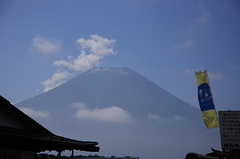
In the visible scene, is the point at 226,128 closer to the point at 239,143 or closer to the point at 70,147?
the point at 239,143

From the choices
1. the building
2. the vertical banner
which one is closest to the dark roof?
the building

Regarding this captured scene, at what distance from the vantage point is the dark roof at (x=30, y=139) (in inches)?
428

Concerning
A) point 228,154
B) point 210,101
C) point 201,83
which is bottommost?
point 228,154

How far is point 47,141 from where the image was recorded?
1155 cm

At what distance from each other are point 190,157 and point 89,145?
4.43 m

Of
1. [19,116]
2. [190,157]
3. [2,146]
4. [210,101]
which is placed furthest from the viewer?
[210,101]

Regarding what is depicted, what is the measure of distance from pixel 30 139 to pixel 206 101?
39.3 ft

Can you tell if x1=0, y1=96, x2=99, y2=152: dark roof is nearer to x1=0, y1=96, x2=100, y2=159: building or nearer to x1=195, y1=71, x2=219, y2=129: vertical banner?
x1=0, y1=96, x2=100, y2=159: building

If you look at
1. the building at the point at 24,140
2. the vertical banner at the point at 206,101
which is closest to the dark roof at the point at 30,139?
the building at the point at 24,140

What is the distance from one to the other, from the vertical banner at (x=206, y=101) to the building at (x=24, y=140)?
8510 mm

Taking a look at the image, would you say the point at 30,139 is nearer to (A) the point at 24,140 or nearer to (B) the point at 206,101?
(A) the point at 24,140

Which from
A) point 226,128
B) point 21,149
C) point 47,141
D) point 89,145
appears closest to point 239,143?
point 226,128

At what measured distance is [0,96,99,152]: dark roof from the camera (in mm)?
10875

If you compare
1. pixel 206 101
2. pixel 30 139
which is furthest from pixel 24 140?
pixel 206 101
